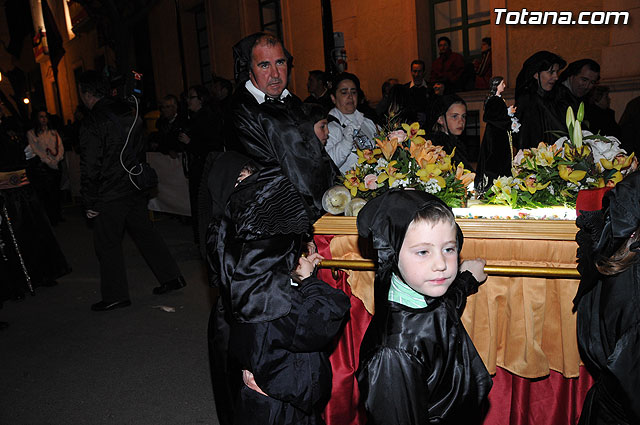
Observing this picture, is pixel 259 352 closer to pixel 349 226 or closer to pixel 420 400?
pixel 420 400

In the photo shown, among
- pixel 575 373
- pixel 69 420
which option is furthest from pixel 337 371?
pixel 69 420

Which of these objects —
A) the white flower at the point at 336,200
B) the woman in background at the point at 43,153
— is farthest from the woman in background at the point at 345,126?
the woman in background at the point at 43,153

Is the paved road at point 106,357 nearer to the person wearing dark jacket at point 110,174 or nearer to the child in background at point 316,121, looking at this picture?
the person wearing dark jacket at point 110,174

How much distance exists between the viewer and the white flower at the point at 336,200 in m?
3.08

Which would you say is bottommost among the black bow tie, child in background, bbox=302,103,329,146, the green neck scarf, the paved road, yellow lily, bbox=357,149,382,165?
the paved road

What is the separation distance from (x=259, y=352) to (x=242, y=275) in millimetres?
345

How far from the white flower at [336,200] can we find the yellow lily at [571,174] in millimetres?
1142

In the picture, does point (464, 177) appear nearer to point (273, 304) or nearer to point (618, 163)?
point (618, 163)

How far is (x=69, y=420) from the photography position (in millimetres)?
3393

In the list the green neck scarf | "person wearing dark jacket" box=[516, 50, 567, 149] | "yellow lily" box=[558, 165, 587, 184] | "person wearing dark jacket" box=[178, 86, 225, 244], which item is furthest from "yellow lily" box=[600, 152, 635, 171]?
"person wearing dark jacket" box=[178, 86, 225, 244]

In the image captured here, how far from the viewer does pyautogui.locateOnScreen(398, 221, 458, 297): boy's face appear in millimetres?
1768

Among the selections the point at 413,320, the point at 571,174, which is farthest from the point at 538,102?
the point at 413,320

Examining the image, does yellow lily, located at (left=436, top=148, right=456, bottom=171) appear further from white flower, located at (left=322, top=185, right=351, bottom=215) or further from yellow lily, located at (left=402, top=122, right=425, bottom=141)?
white flower, located at (left=322, top=185, right=351, bottom=215)

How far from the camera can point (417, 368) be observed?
1.81m
